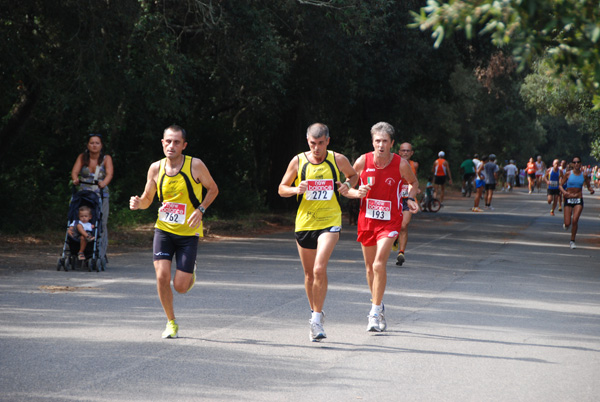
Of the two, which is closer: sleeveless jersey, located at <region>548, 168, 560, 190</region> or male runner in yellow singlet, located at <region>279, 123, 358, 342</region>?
male runner in yellow singlet, located at <region>279, 123, 358, 342</region>

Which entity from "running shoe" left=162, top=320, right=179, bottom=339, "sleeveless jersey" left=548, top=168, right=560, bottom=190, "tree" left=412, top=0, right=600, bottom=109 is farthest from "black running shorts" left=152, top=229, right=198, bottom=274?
"sleeveless jersey" left=548, top=168, right=560, bottom=190

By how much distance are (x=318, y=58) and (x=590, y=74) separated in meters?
16.9

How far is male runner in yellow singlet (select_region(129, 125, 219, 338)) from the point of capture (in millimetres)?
7988

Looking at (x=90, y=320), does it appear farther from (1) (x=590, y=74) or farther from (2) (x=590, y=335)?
(1) (x=590, y=74)

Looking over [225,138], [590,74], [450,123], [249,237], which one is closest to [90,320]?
[590,74]

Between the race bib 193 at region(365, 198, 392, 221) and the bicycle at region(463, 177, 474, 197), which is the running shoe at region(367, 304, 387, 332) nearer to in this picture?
the race bib 193 at region(365, 198, 392, 221)

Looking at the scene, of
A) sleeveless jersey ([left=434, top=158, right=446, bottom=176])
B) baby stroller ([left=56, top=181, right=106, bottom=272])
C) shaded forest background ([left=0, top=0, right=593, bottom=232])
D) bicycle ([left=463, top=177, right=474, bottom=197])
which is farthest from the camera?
bicycle ([left=463, top=177, right=474, bottom=197])

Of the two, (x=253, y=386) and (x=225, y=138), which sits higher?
(x=225, y=138)

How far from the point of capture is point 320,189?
8.12 meters

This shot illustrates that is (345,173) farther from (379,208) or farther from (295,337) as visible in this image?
(295,337)

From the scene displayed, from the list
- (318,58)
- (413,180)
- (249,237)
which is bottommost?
(249,237)

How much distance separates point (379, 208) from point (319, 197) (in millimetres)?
873

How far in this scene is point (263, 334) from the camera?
27.2ft

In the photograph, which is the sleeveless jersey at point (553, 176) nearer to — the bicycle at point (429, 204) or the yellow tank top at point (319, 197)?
the bicycle at point (429, 204)
